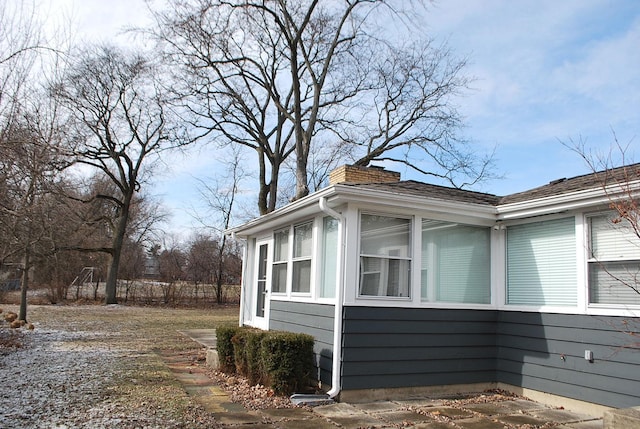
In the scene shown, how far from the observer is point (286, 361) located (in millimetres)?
6156

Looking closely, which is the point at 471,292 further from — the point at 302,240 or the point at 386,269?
the point at 302,240

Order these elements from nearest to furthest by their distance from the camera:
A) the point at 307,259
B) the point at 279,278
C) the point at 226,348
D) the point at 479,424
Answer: the point at 479,424, the point at 307,259, the point at 226,348, the point at 279,278

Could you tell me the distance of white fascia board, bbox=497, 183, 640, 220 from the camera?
17.4 ft

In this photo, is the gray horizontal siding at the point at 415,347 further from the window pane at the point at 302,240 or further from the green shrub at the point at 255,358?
the window pane at the point at 302,240

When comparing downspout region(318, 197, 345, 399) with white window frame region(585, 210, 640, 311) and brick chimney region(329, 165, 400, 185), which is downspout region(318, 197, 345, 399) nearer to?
brick chimney region(329, 165, 400, 185)

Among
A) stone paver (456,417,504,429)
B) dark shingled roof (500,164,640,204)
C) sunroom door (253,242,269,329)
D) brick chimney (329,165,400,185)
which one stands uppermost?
brick chimney (329,165,400,185)

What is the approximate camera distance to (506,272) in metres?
7.05

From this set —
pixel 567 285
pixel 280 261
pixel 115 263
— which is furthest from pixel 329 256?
pixel 115 263

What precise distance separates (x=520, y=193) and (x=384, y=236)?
2.64m

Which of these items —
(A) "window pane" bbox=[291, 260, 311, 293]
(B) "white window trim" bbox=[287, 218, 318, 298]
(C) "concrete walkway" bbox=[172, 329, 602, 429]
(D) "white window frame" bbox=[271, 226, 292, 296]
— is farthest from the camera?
(D) "white window frame" bbox=[271, 226, 292, 296]

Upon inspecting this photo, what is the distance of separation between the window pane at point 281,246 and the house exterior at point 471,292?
3.22 feet

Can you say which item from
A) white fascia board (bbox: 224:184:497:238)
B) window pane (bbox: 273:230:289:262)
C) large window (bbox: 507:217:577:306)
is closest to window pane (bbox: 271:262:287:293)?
window pane (bbox: 273:230:289:262)

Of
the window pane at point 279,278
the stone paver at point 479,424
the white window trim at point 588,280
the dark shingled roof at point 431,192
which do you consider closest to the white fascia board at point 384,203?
the dark shingled roof at point 431,192

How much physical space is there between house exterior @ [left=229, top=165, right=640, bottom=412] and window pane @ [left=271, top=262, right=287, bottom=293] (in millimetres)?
882
